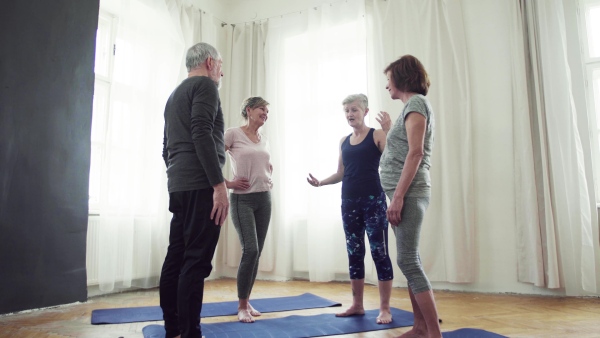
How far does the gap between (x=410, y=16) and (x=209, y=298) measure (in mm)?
2964

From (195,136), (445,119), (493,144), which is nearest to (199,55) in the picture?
(195,136)

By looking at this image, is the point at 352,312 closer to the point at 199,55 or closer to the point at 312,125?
the point at 199,55

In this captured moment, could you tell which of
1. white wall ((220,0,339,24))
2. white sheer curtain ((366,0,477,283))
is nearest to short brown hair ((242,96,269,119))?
white sheer curtain ((366,0,477,283))

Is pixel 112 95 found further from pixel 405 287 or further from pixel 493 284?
pixel 493 284

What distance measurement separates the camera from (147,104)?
373 cm

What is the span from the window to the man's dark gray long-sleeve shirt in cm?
196

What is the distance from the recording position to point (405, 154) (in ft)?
5.67

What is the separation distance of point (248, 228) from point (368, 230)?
2.15 ft

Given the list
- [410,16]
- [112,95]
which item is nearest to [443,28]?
[410,16]

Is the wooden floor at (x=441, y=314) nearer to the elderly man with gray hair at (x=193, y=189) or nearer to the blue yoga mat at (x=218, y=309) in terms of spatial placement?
the blue yoga mat at (x=218, y=309)

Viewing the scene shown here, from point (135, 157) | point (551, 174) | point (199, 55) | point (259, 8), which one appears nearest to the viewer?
point (199, 55)

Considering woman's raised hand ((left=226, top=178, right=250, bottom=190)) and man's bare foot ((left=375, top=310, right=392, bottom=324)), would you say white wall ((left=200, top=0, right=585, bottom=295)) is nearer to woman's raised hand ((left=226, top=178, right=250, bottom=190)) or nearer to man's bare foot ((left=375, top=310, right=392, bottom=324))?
man's bare foot ((left=375, top=310, right=392, bottom=324))

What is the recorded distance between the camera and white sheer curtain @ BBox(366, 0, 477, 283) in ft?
11.4

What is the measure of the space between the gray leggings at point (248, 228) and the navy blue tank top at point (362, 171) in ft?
1.61
